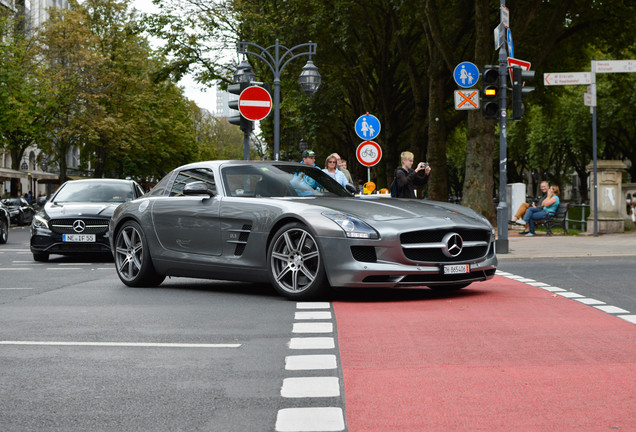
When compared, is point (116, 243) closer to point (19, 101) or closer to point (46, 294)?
point (46, 294)

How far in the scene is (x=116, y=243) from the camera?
39.4 feet

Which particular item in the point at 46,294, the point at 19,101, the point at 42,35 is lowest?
the point at 46,294

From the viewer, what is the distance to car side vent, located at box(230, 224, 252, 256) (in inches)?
404

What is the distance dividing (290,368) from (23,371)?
1.55 meters

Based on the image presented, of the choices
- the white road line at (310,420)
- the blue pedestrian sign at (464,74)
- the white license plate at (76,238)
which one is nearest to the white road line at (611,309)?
the white road line at (310,420)

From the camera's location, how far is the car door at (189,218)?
10.7 metres

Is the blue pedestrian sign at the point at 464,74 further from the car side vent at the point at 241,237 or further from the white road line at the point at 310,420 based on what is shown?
the white road line at the point at 310,420

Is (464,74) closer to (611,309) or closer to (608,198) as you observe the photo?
(608,198)

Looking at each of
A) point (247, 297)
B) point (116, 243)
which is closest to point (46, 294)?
point (116, 243)

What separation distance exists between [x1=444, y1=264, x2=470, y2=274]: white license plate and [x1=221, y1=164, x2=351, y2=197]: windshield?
5.71ft

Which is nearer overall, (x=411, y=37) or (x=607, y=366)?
(x=607, y=366)

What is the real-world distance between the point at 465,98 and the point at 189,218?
10.7 metres

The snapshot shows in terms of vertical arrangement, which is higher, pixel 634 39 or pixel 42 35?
pixel 42 35

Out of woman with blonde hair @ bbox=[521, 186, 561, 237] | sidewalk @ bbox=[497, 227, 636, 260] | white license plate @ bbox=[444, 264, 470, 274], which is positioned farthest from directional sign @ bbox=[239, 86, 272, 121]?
white license plate @ bbox=[444, 264, 470, 274]
